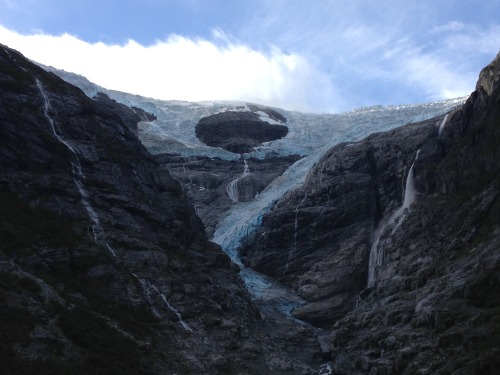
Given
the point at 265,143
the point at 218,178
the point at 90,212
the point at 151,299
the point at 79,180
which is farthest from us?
the point at 265,143

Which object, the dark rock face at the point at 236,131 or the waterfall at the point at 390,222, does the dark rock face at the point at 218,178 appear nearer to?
the dark rock face at the point at 236,131

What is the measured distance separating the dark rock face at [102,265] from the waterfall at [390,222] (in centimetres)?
1358

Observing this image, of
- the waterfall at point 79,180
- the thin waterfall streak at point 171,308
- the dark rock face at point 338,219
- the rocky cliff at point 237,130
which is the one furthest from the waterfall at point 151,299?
the rocky cliff at point 237,130

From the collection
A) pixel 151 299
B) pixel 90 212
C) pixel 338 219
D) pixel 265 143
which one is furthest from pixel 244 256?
pixel 265 143

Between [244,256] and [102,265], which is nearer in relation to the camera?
[102,265]

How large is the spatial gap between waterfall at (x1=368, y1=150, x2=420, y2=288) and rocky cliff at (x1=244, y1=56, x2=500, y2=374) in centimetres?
17

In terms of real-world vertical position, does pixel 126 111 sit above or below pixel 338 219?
above

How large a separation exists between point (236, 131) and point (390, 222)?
69285mm

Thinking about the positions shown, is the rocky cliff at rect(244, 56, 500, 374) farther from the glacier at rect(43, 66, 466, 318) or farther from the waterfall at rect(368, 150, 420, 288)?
the glacier at rect(43, 66, 466, 318)

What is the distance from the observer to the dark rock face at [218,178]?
4058 inches

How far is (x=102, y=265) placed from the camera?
164 ft

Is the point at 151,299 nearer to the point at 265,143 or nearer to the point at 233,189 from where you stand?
the point at 233,189

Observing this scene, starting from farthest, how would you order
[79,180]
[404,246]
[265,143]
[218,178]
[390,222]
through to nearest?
[265,143] → [218,178] → [390,222] → [404,246] → [79,180]

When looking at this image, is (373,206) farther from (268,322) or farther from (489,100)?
(268,322)
